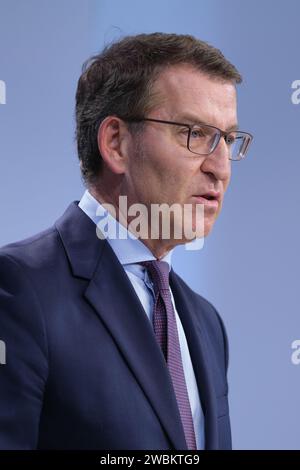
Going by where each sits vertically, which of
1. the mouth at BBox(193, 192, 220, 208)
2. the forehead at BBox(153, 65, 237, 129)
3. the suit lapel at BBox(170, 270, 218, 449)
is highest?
the forehead at BBox(153, 65, 237, 129)

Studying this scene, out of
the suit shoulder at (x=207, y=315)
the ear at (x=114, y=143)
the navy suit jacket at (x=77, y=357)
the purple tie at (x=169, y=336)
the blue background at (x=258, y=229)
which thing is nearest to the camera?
the navy suit jacket at (x=77, y=357)

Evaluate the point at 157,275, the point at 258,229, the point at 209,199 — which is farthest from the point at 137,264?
the point at 258,229

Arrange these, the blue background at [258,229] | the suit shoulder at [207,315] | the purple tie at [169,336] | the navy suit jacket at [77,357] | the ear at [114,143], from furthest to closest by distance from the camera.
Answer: the blue background at [258,229] < the suit shoulder at [207,315] < the ear at [114,143] < the purple tie at [169,336] < the navy suit jacket at [77,357]

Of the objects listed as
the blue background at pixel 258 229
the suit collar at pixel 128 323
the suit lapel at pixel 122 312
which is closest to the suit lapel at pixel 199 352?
the suit collar at pixel 128 323

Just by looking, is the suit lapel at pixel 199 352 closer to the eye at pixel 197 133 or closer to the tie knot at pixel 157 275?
the tie knot at pixel 157 275

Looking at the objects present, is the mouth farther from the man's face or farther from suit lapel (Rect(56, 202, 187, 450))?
suit lapel (Rect(56, 202, 187, 450))

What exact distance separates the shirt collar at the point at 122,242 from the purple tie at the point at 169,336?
2cm

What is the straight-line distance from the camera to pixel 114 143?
118cm

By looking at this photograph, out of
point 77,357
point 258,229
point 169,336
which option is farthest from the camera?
point 258,229

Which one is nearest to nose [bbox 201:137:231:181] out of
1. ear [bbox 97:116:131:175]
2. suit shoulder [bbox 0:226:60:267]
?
ear [bbox 97:116:131:175]

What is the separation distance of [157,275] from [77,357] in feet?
0.66

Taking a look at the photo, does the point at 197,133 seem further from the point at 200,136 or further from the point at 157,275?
the point at 157,275

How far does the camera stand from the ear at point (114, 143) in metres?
1.16

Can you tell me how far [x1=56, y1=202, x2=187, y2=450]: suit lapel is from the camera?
1.00 metres
